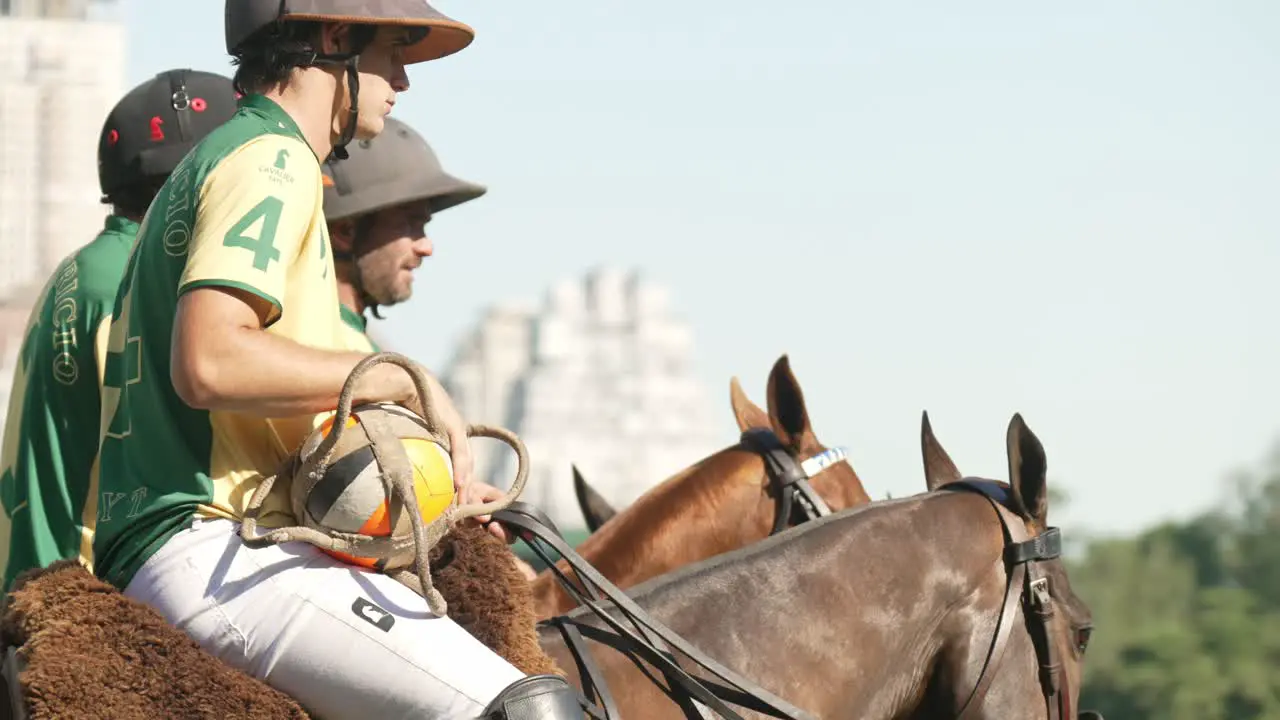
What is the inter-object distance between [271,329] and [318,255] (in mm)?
193

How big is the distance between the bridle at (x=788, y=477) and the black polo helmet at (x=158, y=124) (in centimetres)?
224

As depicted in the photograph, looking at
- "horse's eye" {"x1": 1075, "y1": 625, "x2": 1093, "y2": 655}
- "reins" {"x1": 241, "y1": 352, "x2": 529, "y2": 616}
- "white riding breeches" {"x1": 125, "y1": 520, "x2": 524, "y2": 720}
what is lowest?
"horse's eye" {"x1": 1075, "y1": 625, "x2": 1093, "y2": 655}

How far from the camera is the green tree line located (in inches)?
1781

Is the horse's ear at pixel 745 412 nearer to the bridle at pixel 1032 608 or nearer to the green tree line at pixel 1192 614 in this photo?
the bridle at pixel 1032 608

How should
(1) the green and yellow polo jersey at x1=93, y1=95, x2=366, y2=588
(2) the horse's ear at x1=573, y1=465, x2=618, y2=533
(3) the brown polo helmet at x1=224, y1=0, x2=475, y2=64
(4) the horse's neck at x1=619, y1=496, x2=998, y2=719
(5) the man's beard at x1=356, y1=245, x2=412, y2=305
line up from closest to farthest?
(1) the green and yellow polo jersey at x1=93, y1=95, x2=366, y2=588 < (3) the brown polo helmet at x1=224, y1=0, x2=475, y2=64 < (4) the horse's neck at x1=619, y1=496, x2=998, y2=719 < (5) the man's beard at x1=356, y1=245, x2=412, y2=305 < (2) the horse's ear at x1=573, y1=465, x2=618, y2=533

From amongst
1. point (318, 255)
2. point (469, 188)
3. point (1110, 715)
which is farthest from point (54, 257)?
point (318, 255)

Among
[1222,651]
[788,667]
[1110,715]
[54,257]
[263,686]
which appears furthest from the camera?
[54,257]

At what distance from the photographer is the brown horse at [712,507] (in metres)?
7.16

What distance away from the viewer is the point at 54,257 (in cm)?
6531

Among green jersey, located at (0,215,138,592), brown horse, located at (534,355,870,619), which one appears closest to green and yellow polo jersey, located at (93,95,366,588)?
green jersey, located at (0,215,138,592)

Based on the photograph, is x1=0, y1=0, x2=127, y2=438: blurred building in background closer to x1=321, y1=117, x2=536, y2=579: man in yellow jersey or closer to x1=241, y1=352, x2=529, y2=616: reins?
x1=321, y1=117, x2=536, y2=579: man in yellow jersey

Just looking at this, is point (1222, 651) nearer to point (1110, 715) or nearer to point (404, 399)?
point (1110, 715)

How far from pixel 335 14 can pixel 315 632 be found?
52.1 inches

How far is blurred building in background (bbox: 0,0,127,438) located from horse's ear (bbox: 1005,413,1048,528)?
5698 cm
